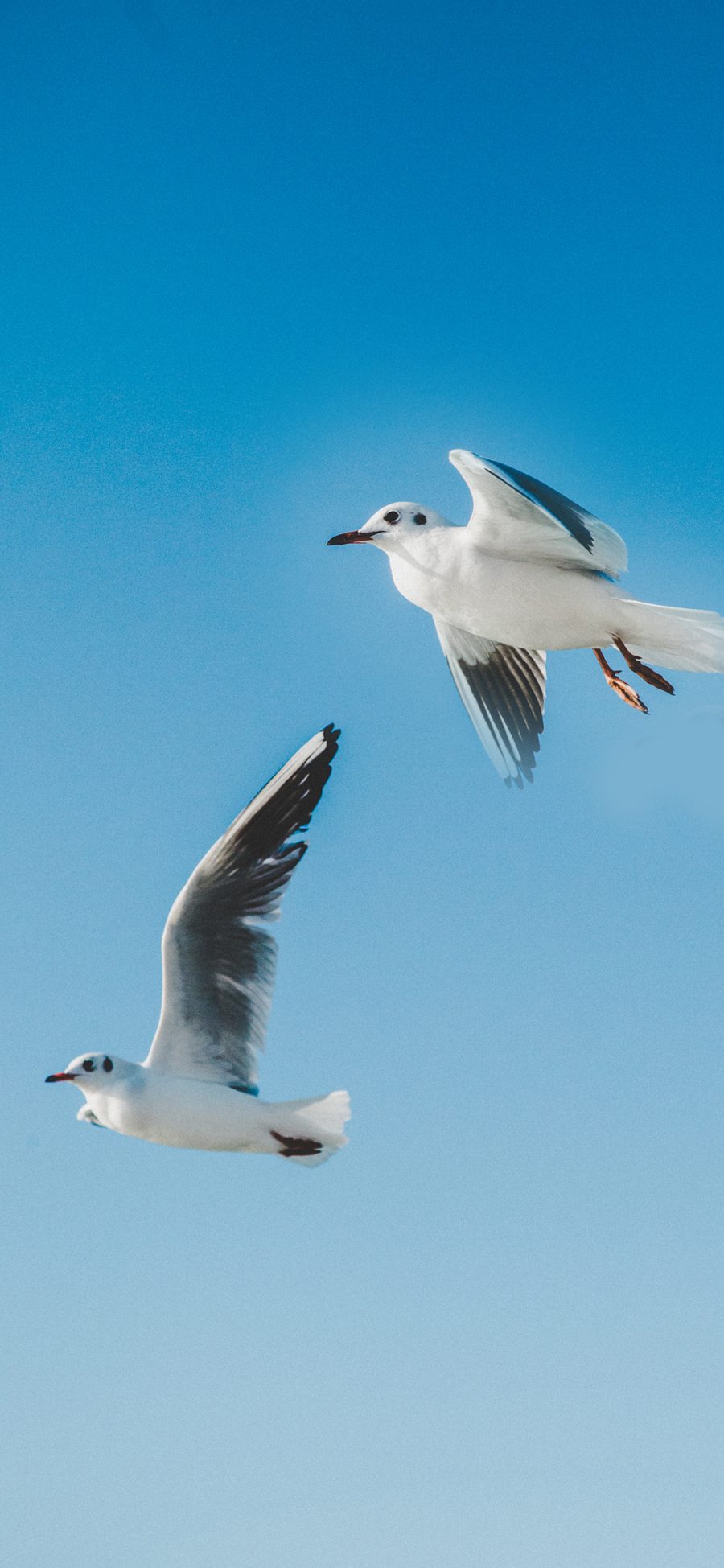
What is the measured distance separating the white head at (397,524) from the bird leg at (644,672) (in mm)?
858

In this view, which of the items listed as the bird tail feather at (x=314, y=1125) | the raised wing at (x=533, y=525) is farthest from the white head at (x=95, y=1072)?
the raised wing at (x=533, y=525)

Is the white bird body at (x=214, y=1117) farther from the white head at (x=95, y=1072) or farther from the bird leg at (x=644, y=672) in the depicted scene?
the bird leg at (x=644, y=672)

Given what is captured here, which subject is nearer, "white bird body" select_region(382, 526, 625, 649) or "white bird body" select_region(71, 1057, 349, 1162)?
"white bird body" select_region(382, 526, 625, 649)

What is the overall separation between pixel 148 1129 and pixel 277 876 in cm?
116

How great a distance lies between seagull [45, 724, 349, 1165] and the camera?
24.8 feet

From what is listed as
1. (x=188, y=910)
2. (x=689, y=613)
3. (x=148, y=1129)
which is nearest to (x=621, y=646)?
(x=689, y=613)

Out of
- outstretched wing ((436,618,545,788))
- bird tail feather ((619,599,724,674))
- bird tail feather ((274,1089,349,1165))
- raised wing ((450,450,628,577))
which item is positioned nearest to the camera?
raised wing ((450,450,628,577))

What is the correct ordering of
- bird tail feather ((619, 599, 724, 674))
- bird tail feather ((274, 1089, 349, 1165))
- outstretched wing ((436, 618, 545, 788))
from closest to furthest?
bird tail feather ((619, 599, 724, 674)) < bird tail feather ((274, 1089, 349, 1165)) < outstretched wing ((436, 618, 545, 788))

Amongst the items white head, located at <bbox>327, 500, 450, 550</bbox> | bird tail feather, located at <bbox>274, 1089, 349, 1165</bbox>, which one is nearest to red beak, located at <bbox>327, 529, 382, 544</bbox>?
white head, located at <bbox>327, 500, 450, 550</bbox>

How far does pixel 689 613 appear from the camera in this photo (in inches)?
274

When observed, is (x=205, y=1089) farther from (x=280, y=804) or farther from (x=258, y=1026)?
(x=280, y=804)

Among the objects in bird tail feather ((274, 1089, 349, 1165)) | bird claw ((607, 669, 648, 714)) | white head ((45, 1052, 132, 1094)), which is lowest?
bird tail feather ((274, 1089, 349, 1165))

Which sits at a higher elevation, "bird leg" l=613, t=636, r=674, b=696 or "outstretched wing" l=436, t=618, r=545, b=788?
"outstretched wing" l=436, t=618, r=545, b=788

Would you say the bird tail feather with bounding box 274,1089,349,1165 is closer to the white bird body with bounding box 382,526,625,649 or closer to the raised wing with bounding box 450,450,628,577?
the white bird body with bounding box 382,526,625,649
